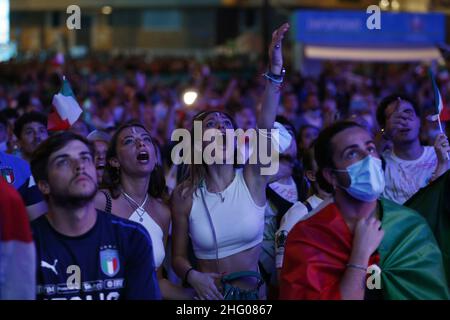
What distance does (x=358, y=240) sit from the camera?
4.47 m

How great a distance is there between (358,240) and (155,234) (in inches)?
67.7

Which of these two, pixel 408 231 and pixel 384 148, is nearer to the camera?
pixel 408 231

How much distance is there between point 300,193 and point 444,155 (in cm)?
118

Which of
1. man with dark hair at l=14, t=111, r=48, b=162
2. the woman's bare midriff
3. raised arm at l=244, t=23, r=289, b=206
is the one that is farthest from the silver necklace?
man with dark hair at l=14, t=111, r=48, b=162

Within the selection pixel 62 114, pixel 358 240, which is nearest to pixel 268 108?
pixel 358 240

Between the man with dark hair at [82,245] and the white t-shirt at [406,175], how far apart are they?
9.37 feet

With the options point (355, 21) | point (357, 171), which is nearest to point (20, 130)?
point (357, 171)

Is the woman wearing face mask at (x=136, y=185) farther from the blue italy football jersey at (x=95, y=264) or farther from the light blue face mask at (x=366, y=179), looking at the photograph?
the light blue face mask at (x=366, y=179)

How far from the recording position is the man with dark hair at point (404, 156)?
6930 millimetres

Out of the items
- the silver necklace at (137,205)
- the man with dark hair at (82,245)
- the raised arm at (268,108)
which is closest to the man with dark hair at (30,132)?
the silver necklace at (137,205)

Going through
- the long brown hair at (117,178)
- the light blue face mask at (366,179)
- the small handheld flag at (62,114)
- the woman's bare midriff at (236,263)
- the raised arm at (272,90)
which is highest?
the raised arm at (272,90)

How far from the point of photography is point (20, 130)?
834 centimetres

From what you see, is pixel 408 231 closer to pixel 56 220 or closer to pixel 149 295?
pixel 149 295

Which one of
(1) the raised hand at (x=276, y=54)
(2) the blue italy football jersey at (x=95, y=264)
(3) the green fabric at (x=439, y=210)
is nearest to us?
(2) the blue italy football jersey at (x=95, y=264)
